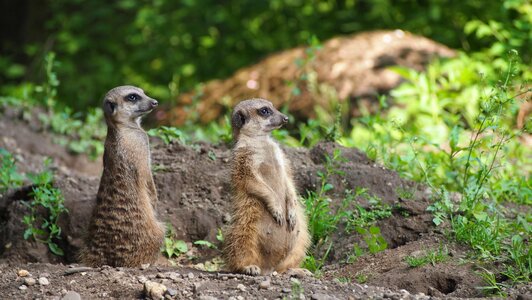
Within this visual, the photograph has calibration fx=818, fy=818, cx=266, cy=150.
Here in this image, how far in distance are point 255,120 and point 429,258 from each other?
1.23 meters

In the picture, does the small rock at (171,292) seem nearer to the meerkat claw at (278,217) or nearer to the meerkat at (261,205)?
the meerkat at (261,205)

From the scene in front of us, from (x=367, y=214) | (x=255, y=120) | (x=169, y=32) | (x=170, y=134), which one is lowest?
(x=367, y=214)

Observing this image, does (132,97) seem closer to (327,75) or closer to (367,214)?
(367,214)

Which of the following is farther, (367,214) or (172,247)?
(172,247)

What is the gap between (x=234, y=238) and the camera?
442 cm

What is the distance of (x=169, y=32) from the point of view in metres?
11.4

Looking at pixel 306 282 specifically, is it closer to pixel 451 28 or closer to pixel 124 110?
pixel 124 110

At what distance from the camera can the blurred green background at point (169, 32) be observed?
10805mm

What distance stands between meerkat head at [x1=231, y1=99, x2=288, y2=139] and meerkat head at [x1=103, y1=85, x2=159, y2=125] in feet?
1.84

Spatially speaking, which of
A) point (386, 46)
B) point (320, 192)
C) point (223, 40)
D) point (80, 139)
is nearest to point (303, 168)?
point (320, 192)

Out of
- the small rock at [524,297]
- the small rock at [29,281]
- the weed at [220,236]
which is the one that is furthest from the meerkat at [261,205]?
the small rock at [524,297]

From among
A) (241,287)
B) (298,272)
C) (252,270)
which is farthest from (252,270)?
(241,287)

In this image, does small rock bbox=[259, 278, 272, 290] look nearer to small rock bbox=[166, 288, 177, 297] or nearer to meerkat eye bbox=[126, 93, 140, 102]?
small rock bbox=[166, 288, 177, 297]

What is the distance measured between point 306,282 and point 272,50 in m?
7.82
